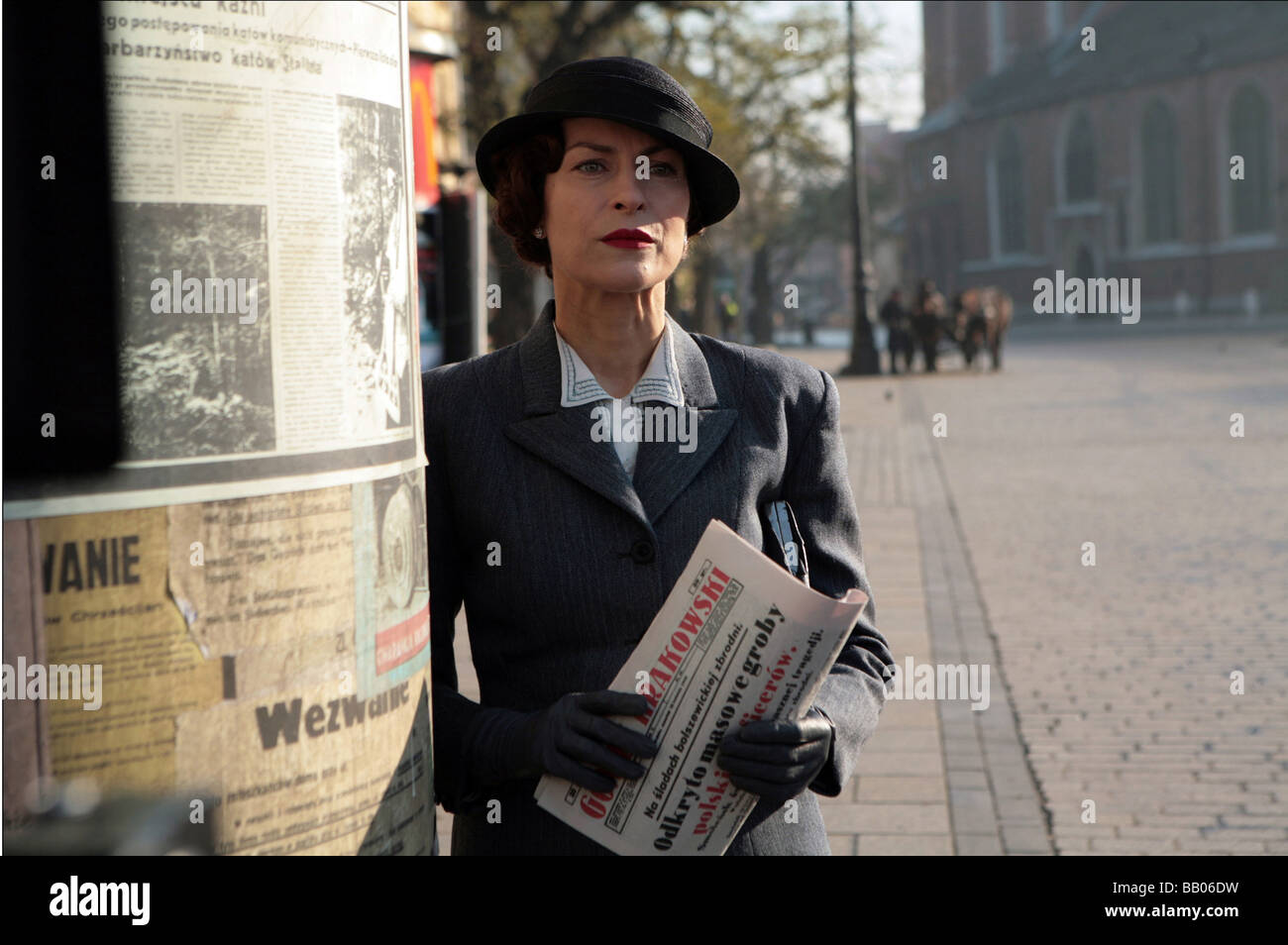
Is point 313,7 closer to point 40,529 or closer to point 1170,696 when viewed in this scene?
point 40,529

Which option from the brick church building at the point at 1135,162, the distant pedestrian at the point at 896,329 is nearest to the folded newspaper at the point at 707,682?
the distant pedestrian at the point at 896,329

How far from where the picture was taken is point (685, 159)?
77.4 inches

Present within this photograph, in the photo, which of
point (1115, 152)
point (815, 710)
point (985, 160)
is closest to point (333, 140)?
point (815, 710)

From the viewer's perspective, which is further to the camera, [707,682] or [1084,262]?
[1084,262]

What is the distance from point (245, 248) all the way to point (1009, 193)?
2909 inches

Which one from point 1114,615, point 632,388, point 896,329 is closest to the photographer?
point 632,388

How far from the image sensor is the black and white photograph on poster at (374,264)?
4.55 feet

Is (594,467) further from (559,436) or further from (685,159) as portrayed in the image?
(685,159)

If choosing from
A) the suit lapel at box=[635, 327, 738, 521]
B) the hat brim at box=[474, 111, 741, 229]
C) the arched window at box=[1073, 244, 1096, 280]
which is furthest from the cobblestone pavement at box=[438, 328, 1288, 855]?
the arched window at box=[1073, 244, 1096, 280]

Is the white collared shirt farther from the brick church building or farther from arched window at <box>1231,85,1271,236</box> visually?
arched window at <box>1231,85,1271,236</box>

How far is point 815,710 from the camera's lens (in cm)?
189

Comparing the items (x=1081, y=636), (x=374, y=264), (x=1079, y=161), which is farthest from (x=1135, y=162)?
(x=374, y=264)

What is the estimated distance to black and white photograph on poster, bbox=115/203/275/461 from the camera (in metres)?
1.24
